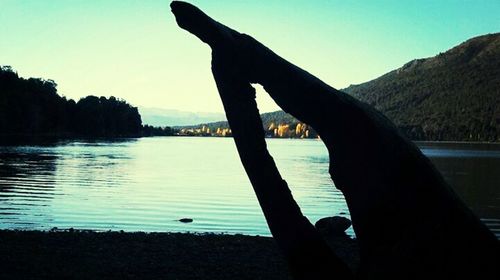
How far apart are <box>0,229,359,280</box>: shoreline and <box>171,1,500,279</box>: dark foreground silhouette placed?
943 cm

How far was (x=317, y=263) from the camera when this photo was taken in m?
6.21

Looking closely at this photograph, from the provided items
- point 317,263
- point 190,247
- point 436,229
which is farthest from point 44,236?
point 436,229

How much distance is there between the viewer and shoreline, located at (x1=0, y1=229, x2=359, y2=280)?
1527 centimetres

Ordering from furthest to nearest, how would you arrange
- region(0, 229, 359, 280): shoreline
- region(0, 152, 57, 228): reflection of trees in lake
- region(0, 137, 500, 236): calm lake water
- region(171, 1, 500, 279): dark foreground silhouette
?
region(0, 137, 500, 236): calm lake water < region(0, 152, 57, 228): reflection of trees in lake < region(0, 229, 359, 280): shoreline < region(171, 1, 500, 279): dark foreground silhouette

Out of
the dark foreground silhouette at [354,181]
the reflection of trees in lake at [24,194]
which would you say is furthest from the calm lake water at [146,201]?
the dark foreground silhouette at [354,181]

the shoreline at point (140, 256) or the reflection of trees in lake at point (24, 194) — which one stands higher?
the shoreline at point (140, 256)

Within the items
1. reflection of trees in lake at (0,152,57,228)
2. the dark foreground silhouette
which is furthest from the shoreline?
the dark foreground silhouette

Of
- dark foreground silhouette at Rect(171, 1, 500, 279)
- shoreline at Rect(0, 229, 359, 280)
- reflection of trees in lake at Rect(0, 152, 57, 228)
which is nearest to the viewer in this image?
dark foreground silhouette at Rect(171, 1, 500, 279)

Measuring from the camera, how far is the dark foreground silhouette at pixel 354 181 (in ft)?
17.9

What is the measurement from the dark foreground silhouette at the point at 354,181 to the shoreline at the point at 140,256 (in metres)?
9.43

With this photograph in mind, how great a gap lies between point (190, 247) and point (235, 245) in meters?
1.86

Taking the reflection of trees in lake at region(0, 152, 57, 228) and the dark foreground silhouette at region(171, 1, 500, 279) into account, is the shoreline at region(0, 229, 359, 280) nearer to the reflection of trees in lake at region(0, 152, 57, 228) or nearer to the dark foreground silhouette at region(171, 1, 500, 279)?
the reflection of trees in lake at region(0, 152, 57, 228)

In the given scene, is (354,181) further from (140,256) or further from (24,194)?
(24,194)

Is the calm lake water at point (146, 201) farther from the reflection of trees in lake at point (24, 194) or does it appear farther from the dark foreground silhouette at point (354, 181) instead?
the dark foreground silhouette at point (354, 181)
